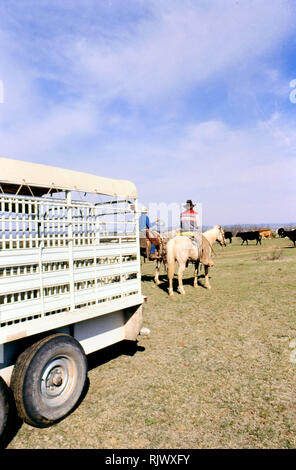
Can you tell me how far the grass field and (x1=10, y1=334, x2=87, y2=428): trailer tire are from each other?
235mm

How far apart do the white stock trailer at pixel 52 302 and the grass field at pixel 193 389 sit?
491 millimetres

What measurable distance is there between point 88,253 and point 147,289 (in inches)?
310

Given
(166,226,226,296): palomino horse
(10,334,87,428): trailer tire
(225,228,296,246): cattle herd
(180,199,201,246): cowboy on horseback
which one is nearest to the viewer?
(10,334,87,428): trailer tire

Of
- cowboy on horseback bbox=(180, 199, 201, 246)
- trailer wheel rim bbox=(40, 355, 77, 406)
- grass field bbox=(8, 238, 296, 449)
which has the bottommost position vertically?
grass field bbox=(8, 238, 296, 449)

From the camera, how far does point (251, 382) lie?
14.5 feet

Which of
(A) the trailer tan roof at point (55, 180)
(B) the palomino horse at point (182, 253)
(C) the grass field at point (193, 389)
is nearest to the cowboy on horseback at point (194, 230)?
(B) the palomino horse at point (182, 253)

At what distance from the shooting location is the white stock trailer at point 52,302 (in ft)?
10.8

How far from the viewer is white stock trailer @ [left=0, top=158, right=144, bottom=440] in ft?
10.8

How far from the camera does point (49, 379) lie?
3.58 meters

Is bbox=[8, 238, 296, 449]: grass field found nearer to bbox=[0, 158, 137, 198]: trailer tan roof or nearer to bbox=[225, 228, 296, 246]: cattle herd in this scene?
bbox=[0, 158, 137, 198]: trailer tan roof

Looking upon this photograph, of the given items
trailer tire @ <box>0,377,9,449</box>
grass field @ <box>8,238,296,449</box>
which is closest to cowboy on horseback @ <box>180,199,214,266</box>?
grass field @ <box>8,238,296,449</box>
